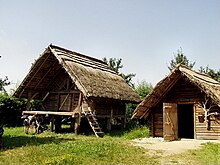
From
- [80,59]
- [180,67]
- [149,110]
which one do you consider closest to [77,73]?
[80,59]

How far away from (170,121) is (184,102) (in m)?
1.46

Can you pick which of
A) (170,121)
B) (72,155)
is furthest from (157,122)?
(72,155)

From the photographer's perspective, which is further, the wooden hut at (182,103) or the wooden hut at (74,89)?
Result: the wooden hut at (74,89)

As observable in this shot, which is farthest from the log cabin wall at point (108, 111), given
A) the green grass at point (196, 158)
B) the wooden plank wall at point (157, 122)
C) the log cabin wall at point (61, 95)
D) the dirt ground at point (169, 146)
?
the green grass at point (196, 158)

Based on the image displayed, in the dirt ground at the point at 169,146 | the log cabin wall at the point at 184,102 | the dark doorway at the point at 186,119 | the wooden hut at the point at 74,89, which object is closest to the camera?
the dirt ground at the point at 169,146

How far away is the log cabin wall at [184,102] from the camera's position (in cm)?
1467

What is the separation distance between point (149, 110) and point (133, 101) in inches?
187

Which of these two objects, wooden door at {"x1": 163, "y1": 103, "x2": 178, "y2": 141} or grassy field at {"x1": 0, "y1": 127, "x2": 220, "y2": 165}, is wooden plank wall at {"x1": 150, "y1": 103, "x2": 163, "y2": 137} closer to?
wooden door at {"x1": 163, "y1": 103, "x2": 178, "y2": 141}

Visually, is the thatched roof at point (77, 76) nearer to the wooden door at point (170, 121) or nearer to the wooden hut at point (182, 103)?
the wooden hut at point (182, 103)

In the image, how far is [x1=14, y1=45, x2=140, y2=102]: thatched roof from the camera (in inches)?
686

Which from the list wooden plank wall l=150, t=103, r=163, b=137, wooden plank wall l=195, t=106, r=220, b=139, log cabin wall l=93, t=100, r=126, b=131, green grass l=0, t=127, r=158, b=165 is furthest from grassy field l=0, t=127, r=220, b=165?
log cabin wall l=93, t=100, r=126, b=131

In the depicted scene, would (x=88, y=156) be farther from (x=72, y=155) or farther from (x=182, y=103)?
(x=182, y=103)

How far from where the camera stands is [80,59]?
2064 centimetres

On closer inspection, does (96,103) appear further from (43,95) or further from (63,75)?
(43,95)
